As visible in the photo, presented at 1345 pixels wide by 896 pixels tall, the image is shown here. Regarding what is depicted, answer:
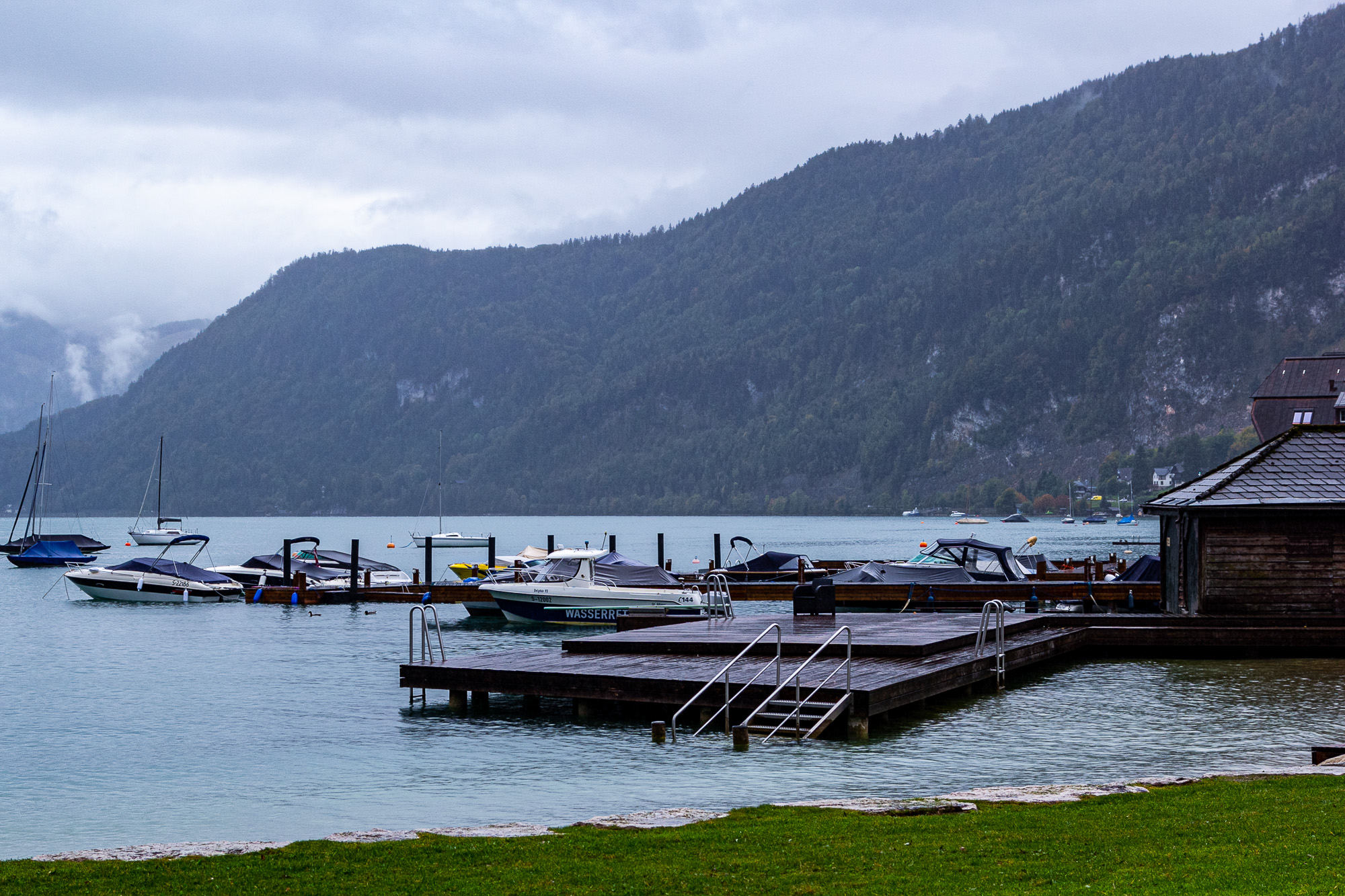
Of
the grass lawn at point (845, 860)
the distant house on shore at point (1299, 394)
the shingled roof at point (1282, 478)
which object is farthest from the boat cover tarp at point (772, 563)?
the grass lawn at point (845, 860)

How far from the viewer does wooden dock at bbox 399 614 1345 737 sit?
72.7 feet

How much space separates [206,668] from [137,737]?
1293 centimetres

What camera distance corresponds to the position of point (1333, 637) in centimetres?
2936

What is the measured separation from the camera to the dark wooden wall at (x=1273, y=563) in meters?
30.3

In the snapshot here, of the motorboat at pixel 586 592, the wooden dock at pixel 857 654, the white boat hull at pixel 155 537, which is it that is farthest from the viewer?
the white boat hull at pixel 155 537

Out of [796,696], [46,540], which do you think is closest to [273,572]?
[796,696]

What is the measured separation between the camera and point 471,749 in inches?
828

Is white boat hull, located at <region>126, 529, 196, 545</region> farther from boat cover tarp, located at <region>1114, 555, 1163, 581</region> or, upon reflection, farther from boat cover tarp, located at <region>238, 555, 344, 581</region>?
boat cover tarp, located at <region>1114, 555, 1163, 581</region>

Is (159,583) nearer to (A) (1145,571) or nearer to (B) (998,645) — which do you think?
(A) (1145,571)

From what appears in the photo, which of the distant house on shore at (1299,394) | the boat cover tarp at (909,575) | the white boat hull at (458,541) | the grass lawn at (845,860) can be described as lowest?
the grass lawn at (845,860)

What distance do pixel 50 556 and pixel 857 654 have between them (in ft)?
322

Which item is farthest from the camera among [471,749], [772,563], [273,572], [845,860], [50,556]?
[50,556]

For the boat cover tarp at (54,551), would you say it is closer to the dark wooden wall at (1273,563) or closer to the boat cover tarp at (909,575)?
the boat cover tarp at (909,575)

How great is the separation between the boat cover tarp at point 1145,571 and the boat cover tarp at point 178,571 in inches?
→ 1608
